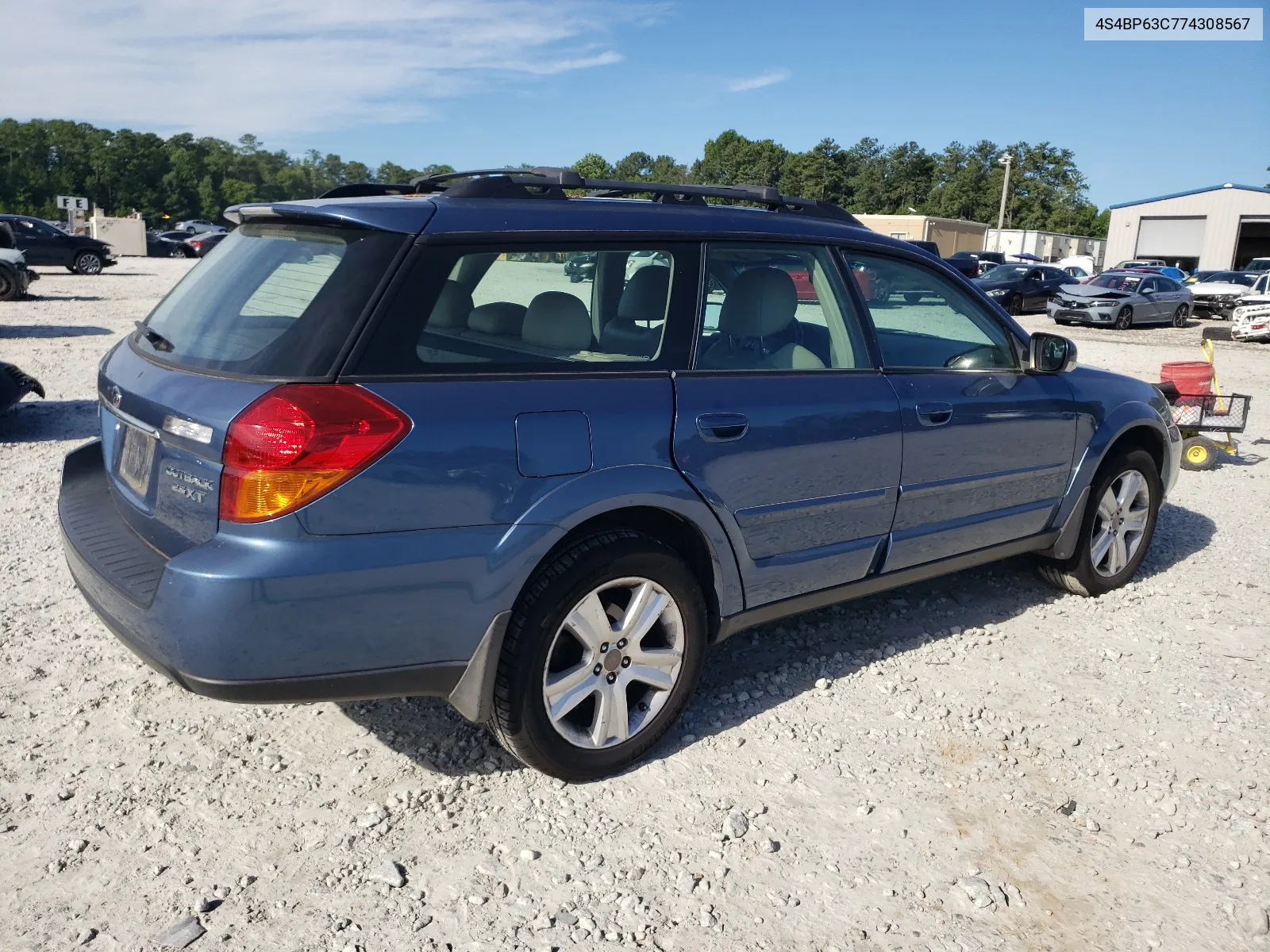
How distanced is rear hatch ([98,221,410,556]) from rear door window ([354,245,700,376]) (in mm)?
119

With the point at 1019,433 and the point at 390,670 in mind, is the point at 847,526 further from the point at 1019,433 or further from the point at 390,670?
the point at 390,670

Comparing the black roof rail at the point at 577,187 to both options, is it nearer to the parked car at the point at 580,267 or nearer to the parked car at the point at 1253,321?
the parked car at the point at 580,267

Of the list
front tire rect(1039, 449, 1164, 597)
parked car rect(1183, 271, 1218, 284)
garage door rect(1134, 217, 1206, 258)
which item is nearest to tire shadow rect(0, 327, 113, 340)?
front tire rect(1039, 449, 1164, 597)

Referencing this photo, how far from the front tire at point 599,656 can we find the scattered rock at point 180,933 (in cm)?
93

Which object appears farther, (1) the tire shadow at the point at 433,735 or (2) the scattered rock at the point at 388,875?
(1) the tire shadow at the point at 433,735

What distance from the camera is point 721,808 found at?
10.3ft

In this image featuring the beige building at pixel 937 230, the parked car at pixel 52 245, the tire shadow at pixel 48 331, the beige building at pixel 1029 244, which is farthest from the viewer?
the beige building at pixel 1029 244

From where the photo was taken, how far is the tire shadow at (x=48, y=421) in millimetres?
7977

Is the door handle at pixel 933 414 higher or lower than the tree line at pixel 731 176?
lower

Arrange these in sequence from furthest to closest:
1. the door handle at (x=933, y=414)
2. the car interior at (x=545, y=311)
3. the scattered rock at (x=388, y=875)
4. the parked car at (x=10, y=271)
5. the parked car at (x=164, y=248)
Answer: the parked car at (x=164, y=248) < the parked car at (x=10, y=271) < the door handle at (x=933, y=414) < the car interior at (x=545, y=311) < the scattered rock at (x=388, y=875)

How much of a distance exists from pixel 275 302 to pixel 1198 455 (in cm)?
767

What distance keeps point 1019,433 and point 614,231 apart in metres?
2.09

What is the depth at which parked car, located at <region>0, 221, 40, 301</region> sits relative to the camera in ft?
63.7

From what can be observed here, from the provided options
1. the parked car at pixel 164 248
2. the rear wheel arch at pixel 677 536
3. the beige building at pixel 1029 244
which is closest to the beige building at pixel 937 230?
the beige building at pixel 1029 244
